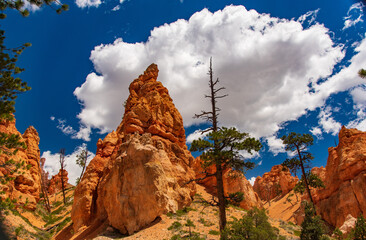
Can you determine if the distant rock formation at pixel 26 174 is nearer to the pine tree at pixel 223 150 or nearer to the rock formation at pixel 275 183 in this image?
the pine tree at pixel 223 150

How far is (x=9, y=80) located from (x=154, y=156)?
13.1m

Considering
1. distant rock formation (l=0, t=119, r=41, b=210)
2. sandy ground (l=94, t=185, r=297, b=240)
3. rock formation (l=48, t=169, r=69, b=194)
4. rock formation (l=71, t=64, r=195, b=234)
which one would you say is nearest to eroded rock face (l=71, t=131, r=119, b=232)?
rock formation (l=71, t=64, r=195, b=234)

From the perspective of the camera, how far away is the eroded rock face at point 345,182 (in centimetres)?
2092

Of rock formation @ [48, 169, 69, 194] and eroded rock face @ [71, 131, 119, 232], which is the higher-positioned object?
rock formation @ [48, 169, 69, 194]

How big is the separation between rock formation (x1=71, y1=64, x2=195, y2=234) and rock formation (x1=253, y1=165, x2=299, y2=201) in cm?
5306

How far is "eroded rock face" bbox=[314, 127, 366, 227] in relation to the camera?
68.6 feet

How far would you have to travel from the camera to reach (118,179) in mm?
20703

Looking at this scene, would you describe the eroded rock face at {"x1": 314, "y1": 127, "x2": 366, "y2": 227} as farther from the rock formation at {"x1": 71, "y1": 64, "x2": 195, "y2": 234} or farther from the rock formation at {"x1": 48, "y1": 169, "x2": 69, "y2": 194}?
the rock formation at {"x1": 48, "y1": 169, "x2": 69, "y2": 194}

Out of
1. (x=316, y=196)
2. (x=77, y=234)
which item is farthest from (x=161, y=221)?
(x=316, y=196)

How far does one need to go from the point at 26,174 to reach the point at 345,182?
41.6 m

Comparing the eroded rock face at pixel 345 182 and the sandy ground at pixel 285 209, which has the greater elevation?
the eroded rock face at pixel 345 182

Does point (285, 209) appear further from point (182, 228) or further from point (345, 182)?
point (182, 228)

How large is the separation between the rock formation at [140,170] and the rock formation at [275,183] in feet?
174

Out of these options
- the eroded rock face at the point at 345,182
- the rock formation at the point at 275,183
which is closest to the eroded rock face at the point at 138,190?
the eroded rock face at the point at 345,182
